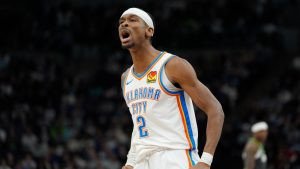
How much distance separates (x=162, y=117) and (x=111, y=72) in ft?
47.4

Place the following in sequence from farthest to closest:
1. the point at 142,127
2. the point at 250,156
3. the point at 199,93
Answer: the point at 250,156
the point at 142,127
the point at 199,93

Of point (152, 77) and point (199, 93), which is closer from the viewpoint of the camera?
point (199, 93)

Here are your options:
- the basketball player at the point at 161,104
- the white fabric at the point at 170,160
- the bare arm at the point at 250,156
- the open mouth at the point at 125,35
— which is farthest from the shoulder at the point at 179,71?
the bare arm at the point at 250,156

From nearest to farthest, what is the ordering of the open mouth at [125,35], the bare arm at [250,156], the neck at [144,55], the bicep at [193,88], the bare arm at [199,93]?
1. the bare arm at [199,93]
2. the bicep at [193,88]
3. the open mouth at [125,35]
4. the neck at [144,55]
5. the bare arm at [250,156]

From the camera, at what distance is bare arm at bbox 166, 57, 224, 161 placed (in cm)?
531

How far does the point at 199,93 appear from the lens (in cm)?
546

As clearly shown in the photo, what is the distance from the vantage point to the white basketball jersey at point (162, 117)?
5.59 meters

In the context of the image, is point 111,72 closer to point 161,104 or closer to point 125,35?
point 125,35

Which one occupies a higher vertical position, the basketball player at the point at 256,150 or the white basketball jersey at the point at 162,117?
the white basketball jersey at the point at 162,117

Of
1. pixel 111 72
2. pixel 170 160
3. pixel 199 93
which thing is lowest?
pixel 170 160

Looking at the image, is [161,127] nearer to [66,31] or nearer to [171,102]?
[171,102]

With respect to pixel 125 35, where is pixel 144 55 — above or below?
below

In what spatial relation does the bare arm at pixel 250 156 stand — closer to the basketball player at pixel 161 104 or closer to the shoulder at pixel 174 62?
the basketball player at pixel 161 104


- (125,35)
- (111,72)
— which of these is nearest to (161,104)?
(125,35)
